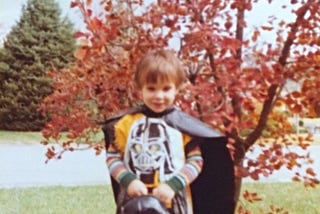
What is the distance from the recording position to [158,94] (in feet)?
3.80

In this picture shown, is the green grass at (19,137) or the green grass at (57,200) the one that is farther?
the green grass at (19,137)

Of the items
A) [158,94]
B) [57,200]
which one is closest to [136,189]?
[158,94]

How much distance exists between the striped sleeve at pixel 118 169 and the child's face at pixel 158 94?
98mm

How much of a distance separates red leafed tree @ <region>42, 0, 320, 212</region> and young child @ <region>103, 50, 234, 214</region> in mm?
484

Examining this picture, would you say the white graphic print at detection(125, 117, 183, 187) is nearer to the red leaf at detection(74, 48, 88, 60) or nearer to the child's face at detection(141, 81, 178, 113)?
the child's face at detection(141, 81, 178, 113)

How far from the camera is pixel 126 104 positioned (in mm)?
1845

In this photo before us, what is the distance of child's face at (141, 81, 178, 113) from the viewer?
1157 millimetres

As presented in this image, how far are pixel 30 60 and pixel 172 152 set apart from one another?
397 cm

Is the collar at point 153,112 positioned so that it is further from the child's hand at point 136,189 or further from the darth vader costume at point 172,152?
the child's hand at point 136,189

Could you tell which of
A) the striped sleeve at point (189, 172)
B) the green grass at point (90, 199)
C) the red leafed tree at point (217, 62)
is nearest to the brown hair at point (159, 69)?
the striped sleeve at point (189, 172)

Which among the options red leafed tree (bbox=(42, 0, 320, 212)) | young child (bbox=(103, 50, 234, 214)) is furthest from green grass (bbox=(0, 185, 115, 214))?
young child (bbox=(103, 50, 234, 214))

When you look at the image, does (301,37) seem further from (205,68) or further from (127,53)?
(127,53)

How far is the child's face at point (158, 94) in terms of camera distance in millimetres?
1157

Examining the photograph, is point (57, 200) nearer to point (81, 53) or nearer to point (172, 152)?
point (81, 53)
